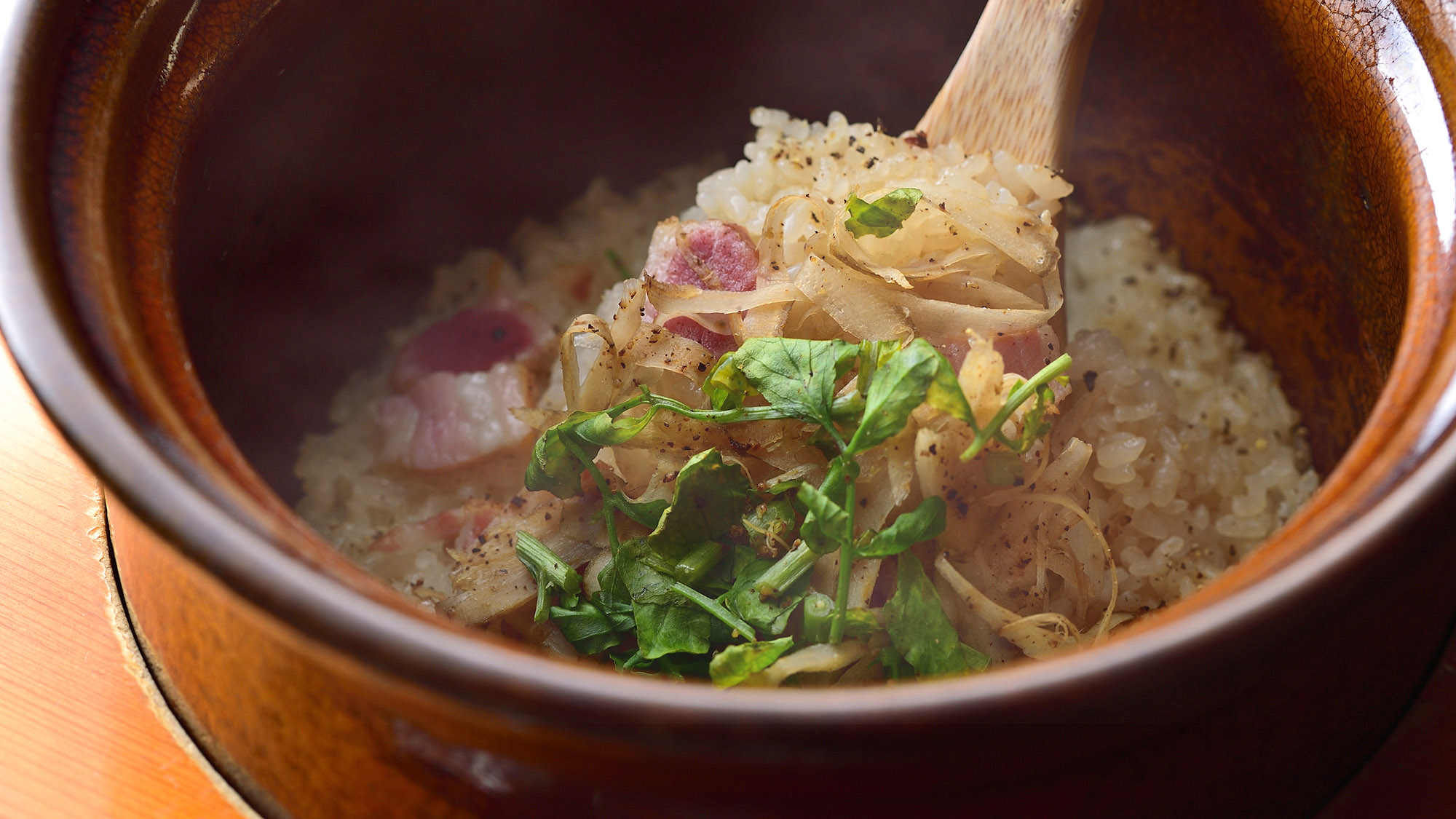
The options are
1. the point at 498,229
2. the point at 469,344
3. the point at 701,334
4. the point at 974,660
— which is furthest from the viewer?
the point at 498,229

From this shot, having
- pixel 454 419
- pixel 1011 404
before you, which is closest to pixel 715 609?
pixel 1011 404

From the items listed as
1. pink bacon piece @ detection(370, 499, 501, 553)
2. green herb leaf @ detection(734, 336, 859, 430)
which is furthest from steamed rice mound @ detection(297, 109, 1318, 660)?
green herb leaf @ detection(734, 336, 859, 430)

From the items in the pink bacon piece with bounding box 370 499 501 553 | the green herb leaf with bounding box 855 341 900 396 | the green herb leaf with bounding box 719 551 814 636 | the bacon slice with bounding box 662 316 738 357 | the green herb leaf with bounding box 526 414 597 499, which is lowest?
the pink bacon piece with bounding box 370 499 501 553

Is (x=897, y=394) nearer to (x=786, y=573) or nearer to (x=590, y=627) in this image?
(x=786, y=573)

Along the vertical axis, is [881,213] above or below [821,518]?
above

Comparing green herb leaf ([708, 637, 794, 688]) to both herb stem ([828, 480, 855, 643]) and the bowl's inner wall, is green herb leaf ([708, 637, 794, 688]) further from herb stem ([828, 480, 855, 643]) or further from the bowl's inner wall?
the bowl's inner wall

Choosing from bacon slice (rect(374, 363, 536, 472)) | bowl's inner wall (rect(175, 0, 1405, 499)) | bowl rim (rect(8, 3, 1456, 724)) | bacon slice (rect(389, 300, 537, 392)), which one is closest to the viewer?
bowl rim (rect(8, 3, 1456, 724))

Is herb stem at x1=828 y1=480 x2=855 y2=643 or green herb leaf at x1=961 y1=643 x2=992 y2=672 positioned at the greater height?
herb stem at x1=828 y1=480 x2=855 y2=643
